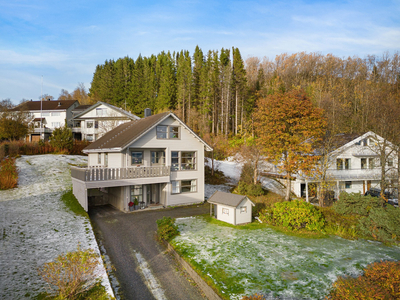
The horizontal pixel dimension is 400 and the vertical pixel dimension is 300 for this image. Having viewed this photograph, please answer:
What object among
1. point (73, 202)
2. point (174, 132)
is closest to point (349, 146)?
point (174, 132)

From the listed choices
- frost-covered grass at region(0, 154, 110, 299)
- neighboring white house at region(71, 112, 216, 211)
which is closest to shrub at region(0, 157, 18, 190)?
frost-covered grass at region(0, 154, 110, 299)

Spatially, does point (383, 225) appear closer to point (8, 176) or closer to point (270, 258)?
point (270, 258)

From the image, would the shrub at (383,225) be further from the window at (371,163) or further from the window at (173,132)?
the window at (173,132)

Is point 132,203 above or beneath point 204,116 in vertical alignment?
beneath

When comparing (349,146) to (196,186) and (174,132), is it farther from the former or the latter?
(174,132)

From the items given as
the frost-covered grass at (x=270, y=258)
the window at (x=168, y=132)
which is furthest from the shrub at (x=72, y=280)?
the window at (x=168, y=132)

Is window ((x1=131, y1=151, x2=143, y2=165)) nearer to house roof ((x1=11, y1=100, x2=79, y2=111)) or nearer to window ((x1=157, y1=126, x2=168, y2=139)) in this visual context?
window ((x1=157, y1=126, x2=168, y2=139))

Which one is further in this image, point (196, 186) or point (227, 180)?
point (227, 180)
